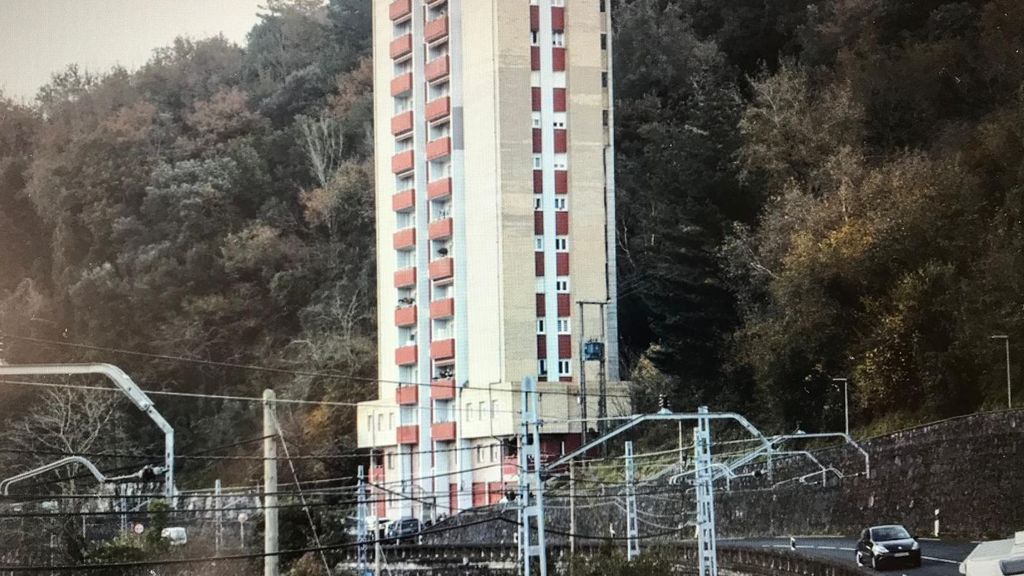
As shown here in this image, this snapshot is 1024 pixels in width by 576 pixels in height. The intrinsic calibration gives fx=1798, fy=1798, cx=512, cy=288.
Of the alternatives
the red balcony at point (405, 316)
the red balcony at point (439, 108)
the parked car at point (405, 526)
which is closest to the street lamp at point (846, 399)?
the parked car at point (405, 526)

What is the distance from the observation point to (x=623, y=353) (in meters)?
58.4

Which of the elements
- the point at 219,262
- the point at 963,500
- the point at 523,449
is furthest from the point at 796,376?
the point at 219,262

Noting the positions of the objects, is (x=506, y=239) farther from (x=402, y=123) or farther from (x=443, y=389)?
(x=402, y=123)

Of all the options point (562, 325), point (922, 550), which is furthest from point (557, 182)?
point (922, 550)

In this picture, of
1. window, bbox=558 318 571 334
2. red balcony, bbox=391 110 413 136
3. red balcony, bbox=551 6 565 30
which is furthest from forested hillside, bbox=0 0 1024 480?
red balcony, bbox=391 110 413 136

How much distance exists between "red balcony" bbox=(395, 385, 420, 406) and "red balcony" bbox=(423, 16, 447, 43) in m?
11.9

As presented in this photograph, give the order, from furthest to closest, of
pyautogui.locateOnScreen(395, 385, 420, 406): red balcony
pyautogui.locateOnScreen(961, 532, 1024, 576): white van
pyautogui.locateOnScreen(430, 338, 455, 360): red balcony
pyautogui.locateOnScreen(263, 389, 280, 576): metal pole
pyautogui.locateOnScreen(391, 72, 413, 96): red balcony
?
pyautogui.locateOnScreen(391, 72, 413, 96): red balcony < pyautogui.locateOnScreen(395, 385, 420, 406): red balcony < pyautogui.locateOnScreen(430, 338, 455, 360): red balcony < pyautogui.locateOnScreen(263, 389, 280, 576): metal pole < pyautogui.locateOnScreen(961, 532, 1024, 576): white van

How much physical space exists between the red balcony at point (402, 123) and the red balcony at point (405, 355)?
298 inches

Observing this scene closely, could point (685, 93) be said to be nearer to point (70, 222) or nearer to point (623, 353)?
point (623, 353)

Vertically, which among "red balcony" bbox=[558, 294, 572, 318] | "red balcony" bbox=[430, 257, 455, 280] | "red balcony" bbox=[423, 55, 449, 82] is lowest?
"red balcony" bbox=[558, 294, 572, 318]

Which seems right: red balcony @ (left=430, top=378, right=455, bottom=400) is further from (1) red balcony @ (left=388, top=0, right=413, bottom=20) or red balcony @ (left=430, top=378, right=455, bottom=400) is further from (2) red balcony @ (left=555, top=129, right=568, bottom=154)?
(1) red balcony @ (left=388, top=0, right=413, bottom=20)

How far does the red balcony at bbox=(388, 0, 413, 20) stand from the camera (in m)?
63.0

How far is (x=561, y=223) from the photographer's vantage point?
5719 cm

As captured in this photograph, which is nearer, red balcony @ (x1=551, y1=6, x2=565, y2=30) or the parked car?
the parked car
